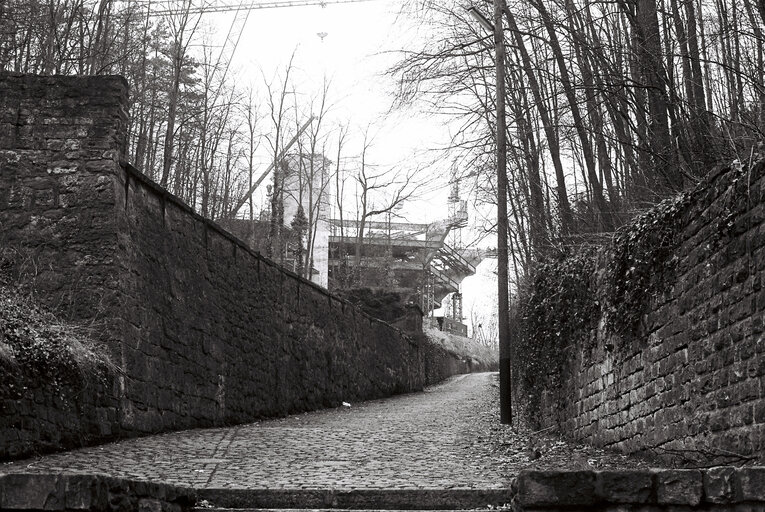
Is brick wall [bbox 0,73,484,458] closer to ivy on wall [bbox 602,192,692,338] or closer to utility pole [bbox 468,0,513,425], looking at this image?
utility pole [bbox 468,0,513,425]

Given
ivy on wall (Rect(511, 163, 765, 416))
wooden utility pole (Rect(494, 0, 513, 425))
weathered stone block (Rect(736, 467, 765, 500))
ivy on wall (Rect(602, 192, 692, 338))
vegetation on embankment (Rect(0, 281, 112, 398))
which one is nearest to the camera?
weathered stone block (Rect(736, 467, 765, 500))

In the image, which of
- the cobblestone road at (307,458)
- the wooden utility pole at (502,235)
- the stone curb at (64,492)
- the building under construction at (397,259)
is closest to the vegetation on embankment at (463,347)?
the building under construction at (397,259)

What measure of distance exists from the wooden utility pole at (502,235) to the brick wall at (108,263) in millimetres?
4448

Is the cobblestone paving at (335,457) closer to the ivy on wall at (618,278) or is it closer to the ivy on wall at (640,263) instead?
the ivy on wall at (618,278)

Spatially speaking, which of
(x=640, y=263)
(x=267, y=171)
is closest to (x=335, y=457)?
(x=640, y=263)

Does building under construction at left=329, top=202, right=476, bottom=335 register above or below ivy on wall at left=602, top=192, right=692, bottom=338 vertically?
above

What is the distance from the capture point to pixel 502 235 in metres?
15.0

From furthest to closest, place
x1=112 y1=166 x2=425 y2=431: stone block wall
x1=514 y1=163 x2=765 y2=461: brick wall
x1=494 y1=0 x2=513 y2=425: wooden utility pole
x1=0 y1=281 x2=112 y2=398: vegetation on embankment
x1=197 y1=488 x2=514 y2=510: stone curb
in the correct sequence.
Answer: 1. x1=494 y1=0 x2=513 y2=425: wooden utility pole
2. x1=112 y1=166 x2=425 y2=431: stone block wall
3. x1=0 y1=281 x2=112 y2=398: vegetation on embankment
4. x1=197 y1=488 x2=514 y2=510: stone curb
5. x1=514 y1=163 x2=765 y2=461: brick wall

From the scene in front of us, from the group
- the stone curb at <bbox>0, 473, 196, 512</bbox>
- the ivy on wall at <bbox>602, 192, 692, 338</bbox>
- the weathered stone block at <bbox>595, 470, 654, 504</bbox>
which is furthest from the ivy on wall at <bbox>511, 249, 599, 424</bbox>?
the stone curb at <bbox>0, 473, 196, 512</bbox>

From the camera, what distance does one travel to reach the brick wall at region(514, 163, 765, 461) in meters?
6.17

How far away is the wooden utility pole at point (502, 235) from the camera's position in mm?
14891

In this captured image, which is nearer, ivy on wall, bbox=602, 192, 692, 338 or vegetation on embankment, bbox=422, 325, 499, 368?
ivy on wall, bbox=602, 192, 692, 338

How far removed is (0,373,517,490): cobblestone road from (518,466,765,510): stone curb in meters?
3.04

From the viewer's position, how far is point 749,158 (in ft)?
20.6
